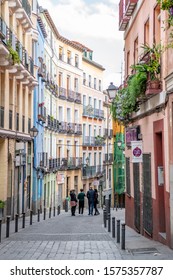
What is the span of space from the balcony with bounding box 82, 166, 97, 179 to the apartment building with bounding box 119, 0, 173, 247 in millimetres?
35278

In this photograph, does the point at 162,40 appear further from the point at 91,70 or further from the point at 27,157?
the point at 91,70

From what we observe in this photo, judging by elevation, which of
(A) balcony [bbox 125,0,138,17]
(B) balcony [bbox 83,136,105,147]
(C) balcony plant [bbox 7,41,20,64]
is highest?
(A) balcony [bbox 125,0,138,17]

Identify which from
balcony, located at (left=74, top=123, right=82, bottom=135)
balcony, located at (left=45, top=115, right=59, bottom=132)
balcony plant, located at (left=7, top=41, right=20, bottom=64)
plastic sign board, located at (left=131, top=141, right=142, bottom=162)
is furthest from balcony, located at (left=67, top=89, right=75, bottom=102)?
plastic sign board, located at (left=131, top=141, right=142, bottom=162)

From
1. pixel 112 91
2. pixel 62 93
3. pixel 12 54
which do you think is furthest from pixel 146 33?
pixel 62 93

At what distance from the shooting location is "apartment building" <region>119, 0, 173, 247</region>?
515 inches

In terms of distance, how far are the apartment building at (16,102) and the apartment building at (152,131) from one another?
21.9 ft

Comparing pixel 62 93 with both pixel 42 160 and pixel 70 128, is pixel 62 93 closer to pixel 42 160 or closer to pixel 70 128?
pixel 70 128

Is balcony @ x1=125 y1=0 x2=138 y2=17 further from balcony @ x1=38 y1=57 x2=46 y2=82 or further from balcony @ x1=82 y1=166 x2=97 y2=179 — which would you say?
balcony @ x1=82 y1=166 x2=97 y2=179

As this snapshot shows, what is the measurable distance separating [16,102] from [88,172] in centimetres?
2935

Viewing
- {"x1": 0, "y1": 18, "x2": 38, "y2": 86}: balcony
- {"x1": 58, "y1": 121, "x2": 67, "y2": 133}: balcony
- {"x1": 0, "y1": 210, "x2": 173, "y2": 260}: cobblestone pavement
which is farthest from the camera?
{"x1": 58, "y1": 121, "x2": 67, "y2": 133}: balcony

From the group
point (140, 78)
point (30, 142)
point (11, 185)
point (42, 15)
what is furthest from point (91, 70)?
point (140, 78)

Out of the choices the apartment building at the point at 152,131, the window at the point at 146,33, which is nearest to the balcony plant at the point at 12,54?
the apartment building at the point at 152,131

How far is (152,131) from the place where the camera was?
15328 millimetres

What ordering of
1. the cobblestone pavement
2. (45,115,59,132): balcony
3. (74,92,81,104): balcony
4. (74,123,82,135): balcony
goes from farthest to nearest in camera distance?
(74,92,81,104): balcony < (74,123,82,135): balcony < (45,115,59,132): balcony < the cobblestone pavement
